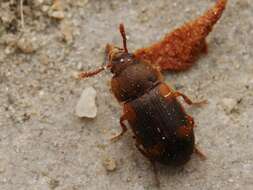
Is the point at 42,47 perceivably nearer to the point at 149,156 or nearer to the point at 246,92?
the point at 149,156

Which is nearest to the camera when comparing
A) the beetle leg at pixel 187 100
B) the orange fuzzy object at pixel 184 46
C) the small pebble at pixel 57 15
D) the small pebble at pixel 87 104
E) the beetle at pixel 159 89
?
the beetle at pixel 159 89

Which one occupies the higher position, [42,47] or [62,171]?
[42,47]

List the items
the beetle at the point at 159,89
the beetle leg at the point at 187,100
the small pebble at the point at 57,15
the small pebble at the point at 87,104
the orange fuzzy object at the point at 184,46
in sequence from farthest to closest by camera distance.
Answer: the small pebble at the point at 57,15
the orange fuzzy object at the point at 184,46
the small pebble at the point at 87,104
the beetle leg at the point at 187,100
the beetle at the point at 159,89

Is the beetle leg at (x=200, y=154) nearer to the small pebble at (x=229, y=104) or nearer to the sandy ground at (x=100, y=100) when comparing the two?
the sandy ground at (x=100, y=100)

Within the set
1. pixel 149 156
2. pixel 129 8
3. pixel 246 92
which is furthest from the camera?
pixel 129 8

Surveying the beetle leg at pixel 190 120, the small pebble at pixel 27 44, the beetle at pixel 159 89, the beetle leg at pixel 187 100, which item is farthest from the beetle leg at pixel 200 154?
the small pebble at pixel 27 44

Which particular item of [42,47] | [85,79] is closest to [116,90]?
[85,79]

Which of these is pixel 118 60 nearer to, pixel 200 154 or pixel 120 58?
pixel 120 58
